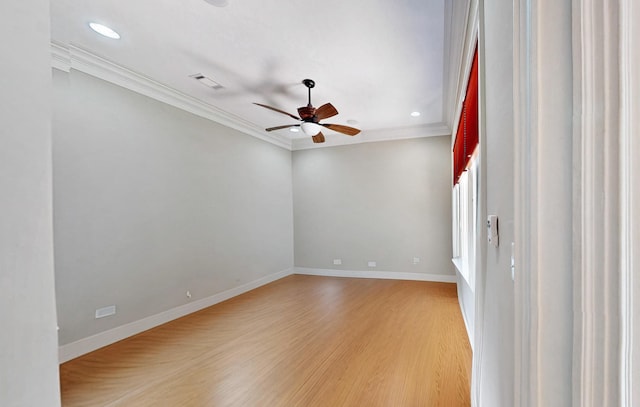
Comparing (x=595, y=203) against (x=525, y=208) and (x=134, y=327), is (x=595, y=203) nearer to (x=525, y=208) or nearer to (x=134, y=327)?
(x=525, y=208)

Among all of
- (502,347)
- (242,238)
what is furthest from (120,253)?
(502,347)

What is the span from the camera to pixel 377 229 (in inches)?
224

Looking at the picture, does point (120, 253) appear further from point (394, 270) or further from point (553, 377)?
point (394, 270)

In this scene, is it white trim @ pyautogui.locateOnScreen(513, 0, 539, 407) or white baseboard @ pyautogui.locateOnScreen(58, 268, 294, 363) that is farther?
white baseboard @ pyautogui.locateOnScreen(58, 268, 294, 363)

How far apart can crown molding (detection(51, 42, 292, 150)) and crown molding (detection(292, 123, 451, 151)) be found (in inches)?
65.1

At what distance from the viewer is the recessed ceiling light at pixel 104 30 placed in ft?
7.77

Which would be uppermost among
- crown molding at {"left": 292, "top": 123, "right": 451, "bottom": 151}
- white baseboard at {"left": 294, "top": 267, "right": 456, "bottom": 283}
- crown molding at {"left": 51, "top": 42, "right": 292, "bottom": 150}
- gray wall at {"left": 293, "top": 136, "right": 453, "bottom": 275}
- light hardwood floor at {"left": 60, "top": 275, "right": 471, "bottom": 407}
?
crown molding at {"left": 51, "top": 42, "right": 292, "bottom": 150}

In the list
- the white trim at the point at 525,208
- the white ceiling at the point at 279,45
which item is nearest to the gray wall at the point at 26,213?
the white trim at the point at 525,208

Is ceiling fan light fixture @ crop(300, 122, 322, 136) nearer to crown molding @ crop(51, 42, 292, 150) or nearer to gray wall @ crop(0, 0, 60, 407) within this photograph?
crown molding @ crop(51, 42, 292, 150)

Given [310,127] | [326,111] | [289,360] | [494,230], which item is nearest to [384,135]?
[310,127]

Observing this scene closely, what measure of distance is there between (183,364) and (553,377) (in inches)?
109

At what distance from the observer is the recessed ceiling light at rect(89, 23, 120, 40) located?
93.2 inches

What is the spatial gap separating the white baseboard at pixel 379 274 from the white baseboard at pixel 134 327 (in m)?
1.66

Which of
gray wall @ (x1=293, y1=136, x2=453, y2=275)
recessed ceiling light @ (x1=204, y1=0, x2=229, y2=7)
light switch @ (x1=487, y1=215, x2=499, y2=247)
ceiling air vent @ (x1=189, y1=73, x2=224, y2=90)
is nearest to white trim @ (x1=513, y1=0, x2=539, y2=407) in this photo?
light switch @ (x1=487, y1=215, x2=499, y2=247)
